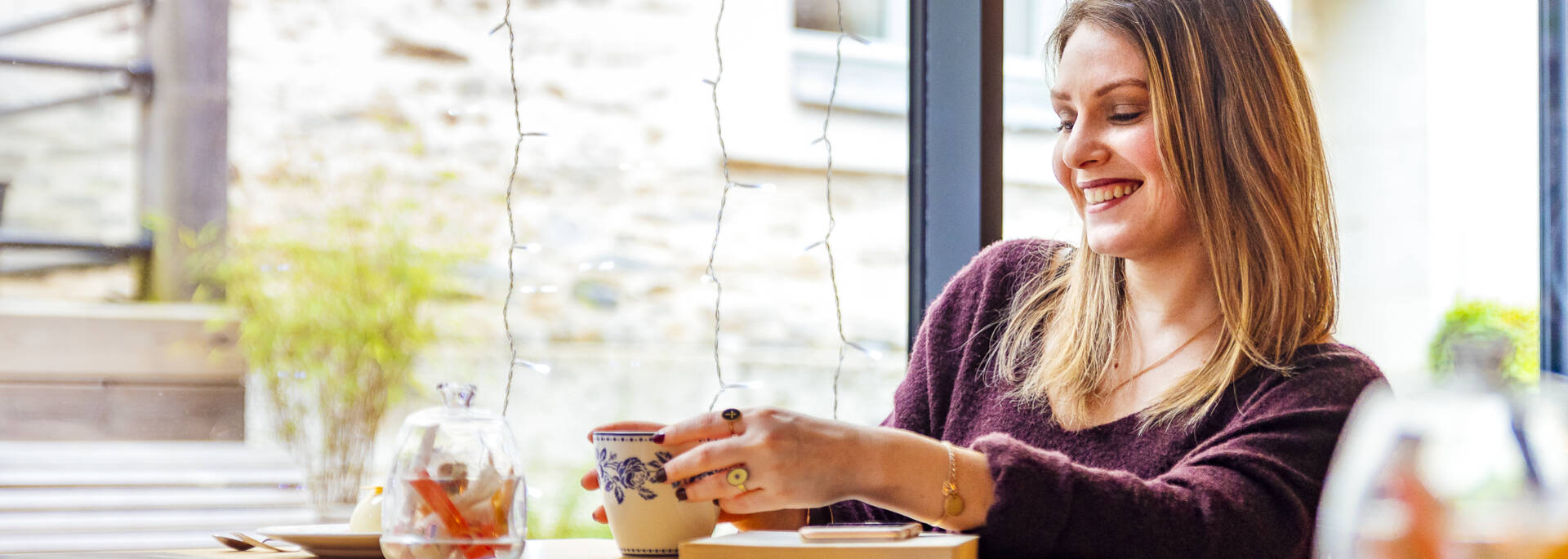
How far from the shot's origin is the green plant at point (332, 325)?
2.19 m

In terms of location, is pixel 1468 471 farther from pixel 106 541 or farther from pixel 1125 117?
pixel 106 541

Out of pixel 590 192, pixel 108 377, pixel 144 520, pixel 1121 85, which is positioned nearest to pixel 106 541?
pixel 144 520

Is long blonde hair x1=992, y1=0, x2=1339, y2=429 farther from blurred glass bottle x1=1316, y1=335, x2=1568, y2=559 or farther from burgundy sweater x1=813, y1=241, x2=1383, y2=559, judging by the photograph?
blurred glass bottle x1=1316, y1=335, x2=1568, y2=559

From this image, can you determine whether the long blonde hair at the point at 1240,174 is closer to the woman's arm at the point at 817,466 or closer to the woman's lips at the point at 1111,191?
the woman's lips at the point at 1111,191

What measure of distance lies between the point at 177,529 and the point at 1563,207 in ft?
7.24

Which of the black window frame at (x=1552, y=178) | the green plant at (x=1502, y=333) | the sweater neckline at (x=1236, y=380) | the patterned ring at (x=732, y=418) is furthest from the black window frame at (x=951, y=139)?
the black window frame at (x=1552, y=178)

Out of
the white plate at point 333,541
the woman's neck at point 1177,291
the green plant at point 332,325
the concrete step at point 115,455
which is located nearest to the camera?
the white plate at point 333,541

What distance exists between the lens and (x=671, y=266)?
9.41 ft

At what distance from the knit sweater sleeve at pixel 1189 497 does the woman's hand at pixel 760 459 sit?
0.43 feet

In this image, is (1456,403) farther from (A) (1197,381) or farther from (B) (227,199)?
(B) (227,199)

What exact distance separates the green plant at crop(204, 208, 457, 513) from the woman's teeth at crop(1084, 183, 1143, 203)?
60.2 inches

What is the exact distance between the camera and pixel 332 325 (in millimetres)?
2355

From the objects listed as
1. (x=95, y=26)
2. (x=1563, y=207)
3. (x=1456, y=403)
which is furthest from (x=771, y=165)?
(x=1456, y=403)

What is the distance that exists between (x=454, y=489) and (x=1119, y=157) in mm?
704
